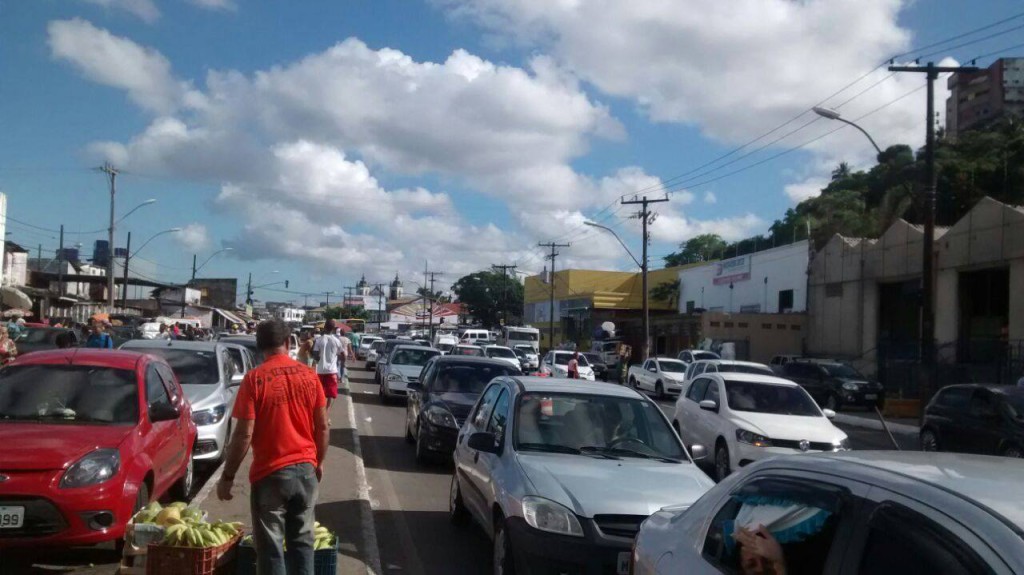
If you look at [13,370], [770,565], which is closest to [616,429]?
[770,565]

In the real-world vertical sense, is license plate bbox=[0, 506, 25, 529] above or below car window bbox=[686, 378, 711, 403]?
below

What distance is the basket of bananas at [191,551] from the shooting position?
16.9ft

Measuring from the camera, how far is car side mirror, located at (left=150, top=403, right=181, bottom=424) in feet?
24.4

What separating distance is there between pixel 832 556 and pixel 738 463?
9.05 metres

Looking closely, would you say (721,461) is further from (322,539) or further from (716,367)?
(716,367)

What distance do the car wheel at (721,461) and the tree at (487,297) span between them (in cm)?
8580

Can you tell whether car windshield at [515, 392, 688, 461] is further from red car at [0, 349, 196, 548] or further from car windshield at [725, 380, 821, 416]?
car windshield at [725, 380, 821, 416]

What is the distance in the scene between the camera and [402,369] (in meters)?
22.3

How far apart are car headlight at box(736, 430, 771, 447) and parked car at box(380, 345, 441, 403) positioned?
10411 mm

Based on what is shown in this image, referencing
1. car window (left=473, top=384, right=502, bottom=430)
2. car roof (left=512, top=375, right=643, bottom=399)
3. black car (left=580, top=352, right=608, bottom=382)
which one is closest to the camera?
car roof (left=512, top=375, right=643, bottom=399)

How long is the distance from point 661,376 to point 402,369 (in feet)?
40.7

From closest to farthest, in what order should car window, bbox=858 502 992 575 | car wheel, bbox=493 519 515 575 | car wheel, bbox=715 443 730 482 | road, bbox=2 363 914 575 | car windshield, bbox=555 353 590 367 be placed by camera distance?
car window, bbox=858 502 992 575 < car wheel, bbox=493 519 515 575 < road, bbox=2 363 914 575 < car wheel, bbox=715 443 730 482 < car windshield, bbox=555 353 590 367

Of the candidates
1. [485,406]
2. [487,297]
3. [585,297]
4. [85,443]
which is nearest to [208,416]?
[485,406]

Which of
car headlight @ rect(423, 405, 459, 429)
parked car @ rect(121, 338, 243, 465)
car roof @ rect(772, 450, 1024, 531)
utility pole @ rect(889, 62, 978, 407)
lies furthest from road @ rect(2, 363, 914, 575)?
utility pole @ rect(889, 62, 978, 407)
